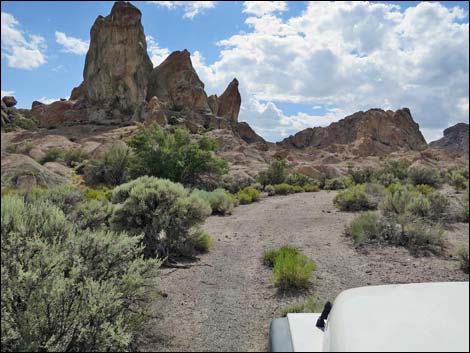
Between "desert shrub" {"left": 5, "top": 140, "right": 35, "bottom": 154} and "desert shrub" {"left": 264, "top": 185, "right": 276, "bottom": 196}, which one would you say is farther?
"desert shrub" {"left": 264, "top": 185, "right": 276, "bottom": 196}

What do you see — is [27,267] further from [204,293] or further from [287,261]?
[287,261]

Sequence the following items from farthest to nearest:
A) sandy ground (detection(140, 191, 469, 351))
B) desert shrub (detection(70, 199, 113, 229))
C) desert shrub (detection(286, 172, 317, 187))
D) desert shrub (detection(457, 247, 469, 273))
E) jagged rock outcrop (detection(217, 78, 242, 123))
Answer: jagged rock outcrop (detection(217, 78, 242, 123)) < desert shrub (detection(286, 172, 317, 187)) < desert shrub (detection(457, 247, 469, 273)) < desert shrub (detection(70, 199, 113, 229)) < sandy ground (detection(140, 191, 469, 351))

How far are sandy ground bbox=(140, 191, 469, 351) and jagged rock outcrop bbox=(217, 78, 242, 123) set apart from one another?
55995mm

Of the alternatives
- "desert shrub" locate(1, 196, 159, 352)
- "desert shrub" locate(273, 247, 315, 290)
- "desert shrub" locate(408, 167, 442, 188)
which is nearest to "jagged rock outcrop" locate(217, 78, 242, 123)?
"desert shrub" locate(408, 167, 442, 188)

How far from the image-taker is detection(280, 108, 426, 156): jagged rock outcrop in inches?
2623

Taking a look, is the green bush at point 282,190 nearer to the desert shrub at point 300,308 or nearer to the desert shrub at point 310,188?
the desert shrub at point 310,188

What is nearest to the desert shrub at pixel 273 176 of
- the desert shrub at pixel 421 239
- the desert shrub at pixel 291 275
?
the desert shrub at pixel 421 239

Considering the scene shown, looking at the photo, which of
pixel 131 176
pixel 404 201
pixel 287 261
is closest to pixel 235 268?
pixel 287 261

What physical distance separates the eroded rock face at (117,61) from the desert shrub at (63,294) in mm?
51881

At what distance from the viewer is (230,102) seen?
68000 mm

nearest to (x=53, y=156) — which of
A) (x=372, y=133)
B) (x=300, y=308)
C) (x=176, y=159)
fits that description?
(x=176, y=159)

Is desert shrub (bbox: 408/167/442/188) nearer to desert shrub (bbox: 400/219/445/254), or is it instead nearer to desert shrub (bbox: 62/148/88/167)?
desert shrub (bbox: 400/219/445/254)

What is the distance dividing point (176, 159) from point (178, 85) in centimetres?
4096

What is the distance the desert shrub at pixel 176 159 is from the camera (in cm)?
1920
